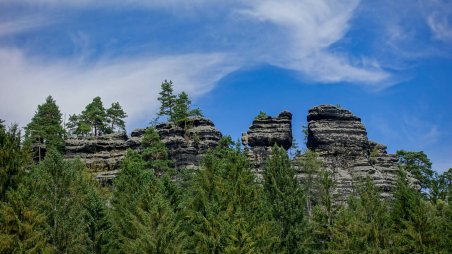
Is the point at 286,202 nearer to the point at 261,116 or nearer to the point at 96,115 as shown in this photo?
the point at 261,116

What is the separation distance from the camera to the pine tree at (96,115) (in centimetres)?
9631

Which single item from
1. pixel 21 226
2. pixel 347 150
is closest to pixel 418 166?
pixel 347 150

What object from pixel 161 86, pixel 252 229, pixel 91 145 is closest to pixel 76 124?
pixel 91 145

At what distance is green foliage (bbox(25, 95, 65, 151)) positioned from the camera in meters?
86.6

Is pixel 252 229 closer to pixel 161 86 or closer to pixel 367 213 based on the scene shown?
pixel 367 213

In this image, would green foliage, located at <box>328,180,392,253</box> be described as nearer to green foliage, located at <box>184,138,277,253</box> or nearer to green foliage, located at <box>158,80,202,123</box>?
green foliage, located at <box>184,138,277,253</box>

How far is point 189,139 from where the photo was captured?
8662cm

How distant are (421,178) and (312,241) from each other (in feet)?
179

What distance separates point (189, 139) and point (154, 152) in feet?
28.4

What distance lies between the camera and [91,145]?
88.8 metres

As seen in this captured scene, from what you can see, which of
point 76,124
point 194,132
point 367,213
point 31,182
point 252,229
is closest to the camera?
point 252,229

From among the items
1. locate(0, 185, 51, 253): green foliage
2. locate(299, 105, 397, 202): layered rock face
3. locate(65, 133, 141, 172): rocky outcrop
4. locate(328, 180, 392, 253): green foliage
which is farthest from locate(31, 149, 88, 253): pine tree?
locate(299, 105, 397, 202): layered rock face

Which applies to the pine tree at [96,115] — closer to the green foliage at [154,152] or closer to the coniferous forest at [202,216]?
the green foliage at [154,152]

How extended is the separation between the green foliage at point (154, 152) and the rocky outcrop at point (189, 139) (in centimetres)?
281
